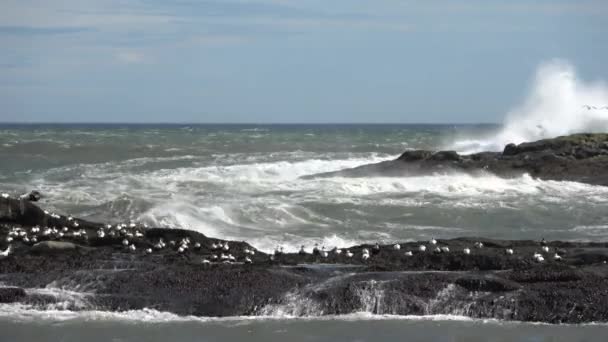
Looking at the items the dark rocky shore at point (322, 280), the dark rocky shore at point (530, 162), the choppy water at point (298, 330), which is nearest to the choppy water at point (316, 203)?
the dark rocky shore at point (530, 162)

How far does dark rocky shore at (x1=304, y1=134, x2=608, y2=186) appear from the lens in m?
28.2

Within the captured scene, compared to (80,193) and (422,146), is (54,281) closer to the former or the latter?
(80,193)

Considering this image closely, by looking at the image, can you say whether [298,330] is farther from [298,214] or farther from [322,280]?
[298,214]

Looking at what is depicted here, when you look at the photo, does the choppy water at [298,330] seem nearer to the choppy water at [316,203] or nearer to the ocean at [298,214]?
the ocean at [298,214]

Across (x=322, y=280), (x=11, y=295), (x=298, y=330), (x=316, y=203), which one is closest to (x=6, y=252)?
(x=11, y=295)

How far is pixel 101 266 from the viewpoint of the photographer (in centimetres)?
1138

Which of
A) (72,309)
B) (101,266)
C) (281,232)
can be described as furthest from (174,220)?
(72,309)

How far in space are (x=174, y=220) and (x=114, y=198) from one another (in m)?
3.74

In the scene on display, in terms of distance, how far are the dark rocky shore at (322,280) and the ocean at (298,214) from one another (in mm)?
237

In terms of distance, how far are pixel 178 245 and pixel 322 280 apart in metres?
3.43

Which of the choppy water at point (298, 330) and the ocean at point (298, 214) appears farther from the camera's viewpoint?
the ocean at point (298, 214)

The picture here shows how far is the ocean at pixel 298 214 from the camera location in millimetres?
9273

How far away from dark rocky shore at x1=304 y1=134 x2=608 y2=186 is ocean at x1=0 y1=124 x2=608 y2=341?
64cm

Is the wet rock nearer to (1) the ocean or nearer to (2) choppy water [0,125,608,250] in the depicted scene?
(1) the ocean
